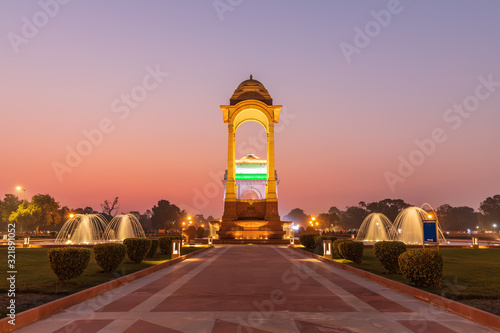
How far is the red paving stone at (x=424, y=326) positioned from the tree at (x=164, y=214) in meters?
137

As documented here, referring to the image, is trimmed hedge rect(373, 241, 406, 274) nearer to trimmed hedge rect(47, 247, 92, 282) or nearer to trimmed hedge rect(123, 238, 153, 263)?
trimmed hedge rect(47, 247, 92, 282)

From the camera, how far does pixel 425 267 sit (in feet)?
38.1

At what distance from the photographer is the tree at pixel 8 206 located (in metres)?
105

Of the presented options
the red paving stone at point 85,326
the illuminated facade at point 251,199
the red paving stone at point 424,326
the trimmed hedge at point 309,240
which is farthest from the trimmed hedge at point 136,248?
the illuminated facade at point 251,199

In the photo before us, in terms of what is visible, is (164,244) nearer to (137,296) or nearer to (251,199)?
(137,296)

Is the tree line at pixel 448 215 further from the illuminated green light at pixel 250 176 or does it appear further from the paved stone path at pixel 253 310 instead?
the paved stone path at pixel 253 310

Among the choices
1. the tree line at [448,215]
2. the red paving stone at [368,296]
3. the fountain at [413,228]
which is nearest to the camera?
the red paving stone at [368,296]

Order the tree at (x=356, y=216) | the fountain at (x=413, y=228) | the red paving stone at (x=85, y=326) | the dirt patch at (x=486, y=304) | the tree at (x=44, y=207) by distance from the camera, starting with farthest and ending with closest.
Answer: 1. the tree at (x=356, y=216)
2. the tree at (x=44, y=207)
3. the fountain at (x=413, y=228)
4. the dirt patch at (x=486, y=304)
5. the red paving stone at (x=85, y=326)

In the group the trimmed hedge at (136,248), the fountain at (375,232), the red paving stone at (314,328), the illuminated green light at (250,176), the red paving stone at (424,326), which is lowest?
the fountain at (375,232)

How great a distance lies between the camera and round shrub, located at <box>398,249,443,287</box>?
11.6m

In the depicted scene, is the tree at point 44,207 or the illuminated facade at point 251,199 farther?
the tree at point 44,207

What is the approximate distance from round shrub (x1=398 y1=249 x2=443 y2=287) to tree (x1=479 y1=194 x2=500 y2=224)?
152 meters

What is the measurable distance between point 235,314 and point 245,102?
54105 mm

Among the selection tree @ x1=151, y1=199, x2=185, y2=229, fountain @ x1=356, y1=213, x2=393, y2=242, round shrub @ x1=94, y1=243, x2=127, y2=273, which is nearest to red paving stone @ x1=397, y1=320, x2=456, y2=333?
round shrub @ x1=94, y1=243, x2=127, y2=273
